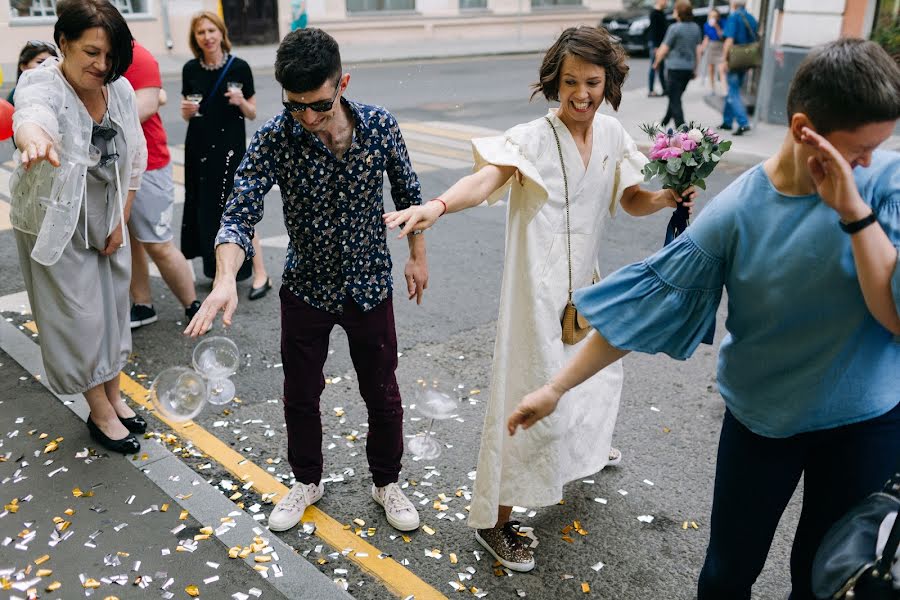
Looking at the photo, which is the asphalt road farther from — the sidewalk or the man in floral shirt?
the man in floral shirt

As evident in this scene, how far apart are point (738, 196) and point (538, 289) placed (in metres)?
1.12

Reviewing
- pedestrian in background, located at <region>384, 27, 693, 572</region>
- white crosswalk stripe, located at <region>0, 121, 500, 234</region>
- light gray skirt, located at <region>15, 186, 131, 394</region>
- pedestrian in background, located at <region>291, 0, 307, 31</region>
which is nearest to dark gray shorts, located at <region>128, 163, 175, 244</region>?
light gray skirt, located at <region>15, 186, 131, 394</region>

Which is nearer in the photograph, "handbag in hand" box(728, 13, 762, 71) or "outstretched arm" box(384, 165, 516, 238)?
"outstretched arm" box(384, 165, 516, 238)

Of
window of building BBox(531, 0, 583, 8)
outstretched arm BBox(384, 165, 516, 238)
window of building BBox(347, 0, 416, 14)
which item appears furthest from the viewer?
window of building BBox(531, 0, 583, 8)

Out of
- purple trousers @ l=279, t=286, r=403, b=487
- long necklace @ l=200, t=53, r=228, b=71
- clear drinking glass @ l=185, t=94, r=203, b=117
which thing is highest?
long necklace @ l=200, t=53, r=228, b=71

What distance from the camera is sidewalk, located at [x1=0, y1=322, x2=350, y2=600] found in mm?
3164

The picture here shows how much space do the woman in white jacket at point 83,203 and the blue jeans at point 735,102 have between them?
10270 mm

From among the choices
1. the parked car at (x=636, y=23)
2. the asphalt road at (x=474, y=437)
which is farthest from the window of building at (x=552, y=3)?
the asphalt road at (x=474, y=437)

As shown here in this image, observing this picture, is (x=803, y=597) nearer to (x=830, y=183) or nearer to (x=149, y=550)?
(x=830, y=183)

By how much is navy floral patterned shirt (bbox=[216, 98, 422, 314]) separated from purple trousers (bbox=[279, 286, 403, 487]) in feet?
0.23

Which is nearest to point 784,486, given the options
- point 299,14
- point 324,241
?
point 324,241

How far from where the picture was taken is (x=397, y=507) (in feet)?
11.6

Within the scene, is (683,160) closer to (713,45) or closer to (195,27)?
(195,27)

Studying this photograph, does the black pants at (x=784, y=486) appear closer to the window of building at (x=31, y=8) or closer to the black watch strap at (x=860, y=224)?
the black watch strap at (x=860, y=224)
